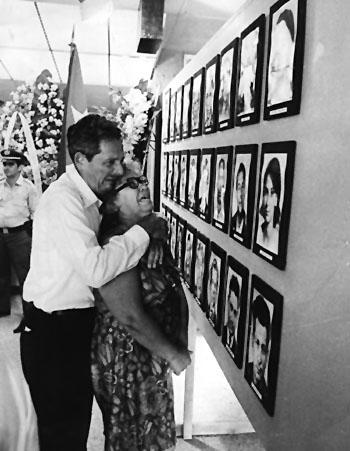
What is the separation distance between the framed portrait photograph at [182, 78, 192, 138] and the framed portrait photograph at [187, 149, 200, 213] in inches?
7.7

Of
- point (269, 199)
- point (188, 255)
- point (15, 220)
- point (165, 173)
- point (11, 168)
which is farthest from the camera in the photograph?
point (15, 220)

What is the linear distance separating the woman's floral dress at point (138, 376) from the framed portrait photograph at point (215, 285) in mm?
226

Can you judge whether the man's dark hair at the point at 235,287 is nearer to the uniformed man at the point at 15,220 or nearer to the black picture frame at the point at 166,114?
the black picture frame at the point at 166,114

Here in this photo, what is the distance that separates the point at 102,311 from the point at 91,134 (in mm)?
681

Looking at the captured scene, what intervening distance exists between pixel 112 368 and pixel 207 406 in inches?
63.5

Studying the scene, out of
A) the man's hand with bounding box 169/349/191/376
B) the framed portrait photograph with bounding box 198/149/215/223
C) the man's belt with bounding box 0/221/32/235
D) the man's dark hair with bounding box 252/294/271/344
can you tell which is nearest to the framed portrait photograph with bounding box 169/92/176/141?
the framed portrait photograph with bounding box 198/149/215/223

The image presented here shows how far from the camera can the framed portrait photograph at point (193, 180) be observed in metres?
2.47

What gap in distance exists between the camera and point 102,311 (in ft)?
5.83

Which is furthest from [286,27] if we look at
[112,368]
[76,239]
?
[112,368]

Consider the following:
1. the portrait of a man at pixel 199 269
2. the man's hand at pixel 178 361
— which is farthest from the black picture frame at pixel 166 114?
the man's hand at pixel 178 361

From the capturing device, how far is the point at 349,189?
96cm

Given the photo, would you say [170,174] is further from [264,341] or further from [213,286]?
[264,341]

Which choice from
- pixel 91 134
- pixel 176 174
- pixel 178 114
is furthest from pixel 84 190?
pixel 178 114

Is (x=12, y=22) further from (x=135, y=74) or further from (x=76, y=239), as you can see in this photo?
(x=76, y=239)
